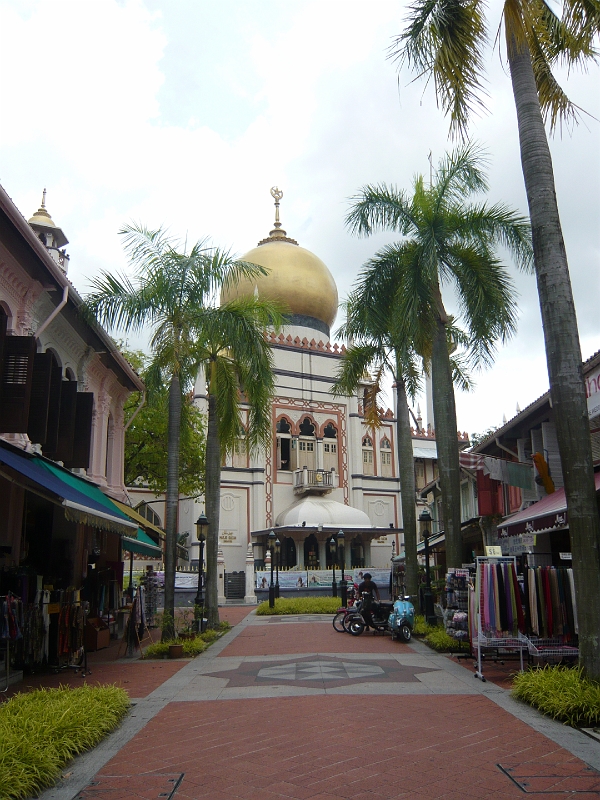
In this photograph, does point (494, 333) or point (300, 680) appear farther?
point (494, 333)

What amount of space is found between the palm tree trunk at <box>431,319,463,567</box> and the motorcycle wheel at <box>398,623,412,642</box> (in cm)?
194

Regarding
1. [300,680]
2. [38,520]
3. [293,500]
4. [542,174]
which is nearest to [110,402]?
[38,520]

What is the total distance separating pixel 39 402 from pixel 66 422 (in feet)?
6.04

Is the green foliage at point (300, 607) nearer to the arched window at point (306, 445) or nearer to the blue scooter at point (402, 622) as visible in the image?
the blue scooter at point (402, 622)

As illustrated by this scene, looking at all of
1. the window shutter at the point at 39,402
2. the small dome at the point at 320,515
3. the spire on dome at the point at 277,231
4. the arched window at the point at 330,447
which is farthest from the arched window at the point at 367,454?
the window shutter at the point at 39,402

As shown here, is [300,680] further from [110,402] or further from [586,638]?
[110,402]

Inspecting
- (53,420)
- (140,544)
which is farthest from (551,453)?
(140,544)

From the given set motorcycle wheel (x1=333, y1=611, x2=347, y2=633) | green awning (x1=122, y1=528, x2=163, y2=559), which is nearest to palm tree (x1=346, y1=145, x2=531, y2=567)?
motorcycle wheel (x1=333, y1=611, x2=347, y2=633)

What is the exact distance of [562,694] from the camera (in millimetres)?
8055

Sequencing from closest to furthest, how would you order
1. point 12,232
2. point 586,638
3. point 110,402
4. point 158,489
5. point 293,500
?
point 586,638 → point 12,232 → point 110,402 → point 158,489 → point 293,500

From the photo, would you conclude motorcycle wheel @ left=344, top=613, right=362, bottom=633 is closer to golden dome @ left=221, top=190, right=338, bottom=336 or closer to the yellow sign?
the yellow sign

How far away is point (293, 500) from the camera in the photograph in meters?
41.1

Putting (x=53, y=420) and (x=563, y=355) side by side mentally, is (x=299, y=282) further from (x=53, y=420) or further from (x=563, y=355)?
(x=563, y=355)

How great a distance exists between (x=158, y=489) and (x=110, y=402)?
36.7 feet
